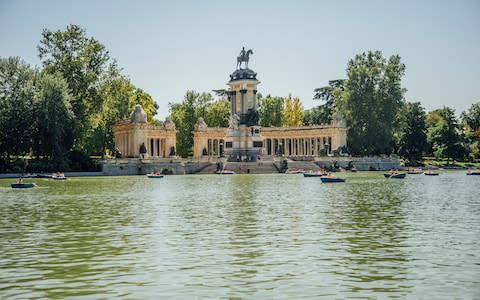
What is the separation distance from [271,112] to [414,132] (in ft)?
96.6

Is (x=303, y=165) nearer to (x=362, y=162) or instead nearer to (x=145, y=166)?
(x=362, y=162)

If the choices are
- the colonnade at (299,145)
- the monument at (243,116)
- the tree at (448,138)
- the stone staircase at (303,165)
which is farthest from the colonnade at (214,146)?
the tree at (448,138)

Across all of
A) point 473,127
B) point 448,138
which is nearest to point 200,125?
point 448,138

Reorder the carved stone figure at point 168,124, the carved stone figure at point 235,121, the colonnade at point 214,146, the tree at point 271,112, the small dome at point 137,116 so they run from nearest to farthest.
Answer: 1. the small dome at point 137,116
2. the carved stone figure at point 235,121
3. the carved stone figure at point 168,124
4. the colonnade at point 214,146
5. the tree at point 271,112

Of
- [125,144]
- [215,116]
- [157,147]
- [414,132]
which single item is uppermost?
[215,116]

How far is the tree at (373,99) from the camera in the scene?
4486 inches

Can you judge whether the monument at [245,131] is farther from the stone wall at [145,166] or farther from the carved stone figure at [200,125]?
the stone wall at [145,166]

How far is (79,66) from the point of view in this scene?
9712 cm

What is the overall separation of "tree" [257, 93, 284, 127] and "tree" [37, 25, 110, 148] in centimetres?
4525

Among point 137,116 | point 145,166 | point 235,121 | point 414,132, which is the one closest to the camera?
point 145,166

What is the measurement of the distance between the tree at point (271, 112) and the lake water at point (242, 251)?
9981 centimetres

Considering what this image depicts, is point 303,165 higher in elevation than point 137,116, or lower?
lower

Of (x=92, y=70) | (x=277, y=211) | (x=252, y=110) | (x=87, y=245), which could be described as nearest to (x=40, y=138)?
(x=92, y=70)

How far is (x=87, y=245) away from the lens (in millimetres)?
22156
